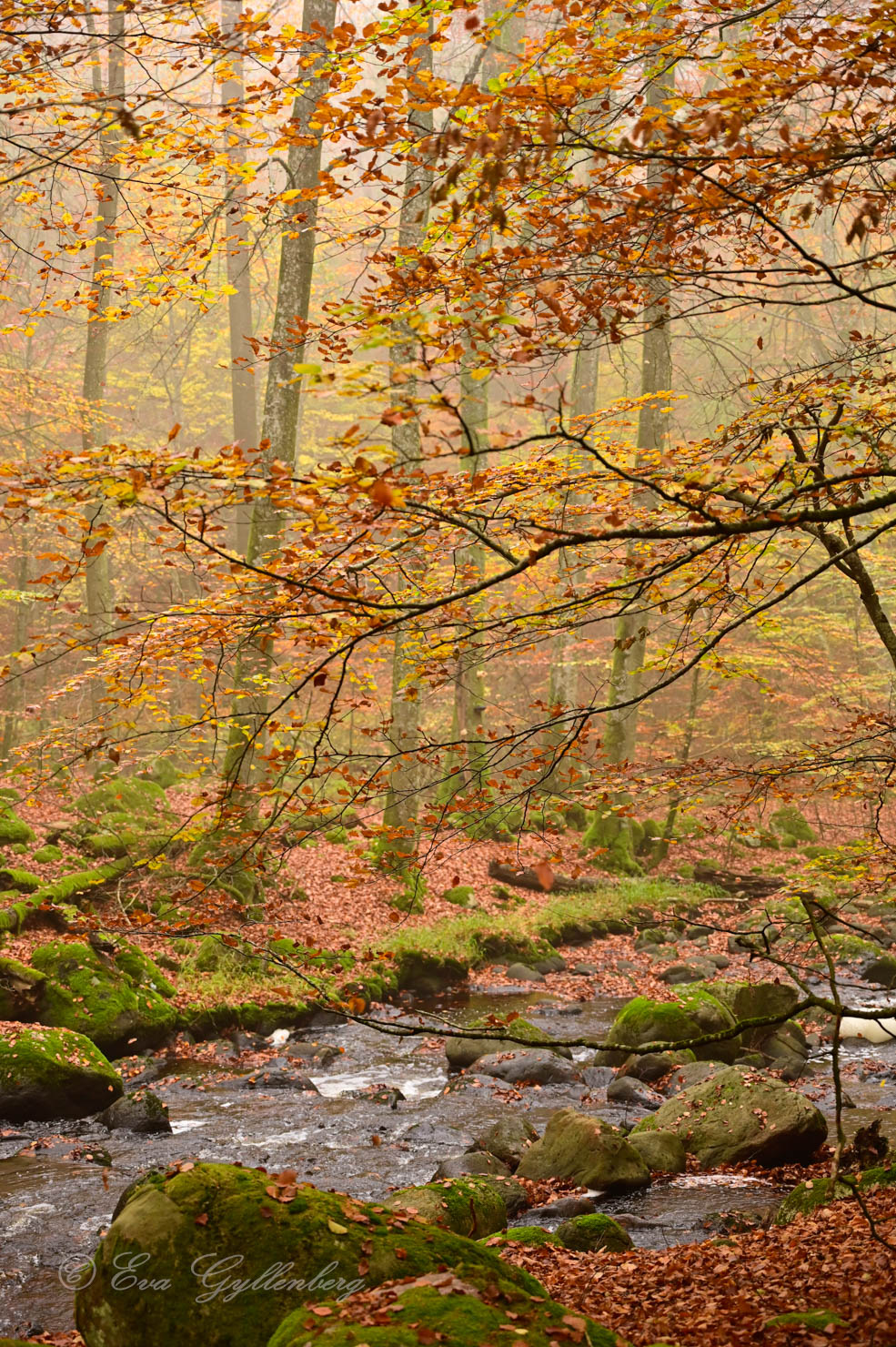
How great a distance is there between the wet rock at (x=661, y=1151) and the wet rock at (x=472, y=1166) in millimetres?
978

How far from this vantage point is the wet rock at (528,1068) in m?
9.16

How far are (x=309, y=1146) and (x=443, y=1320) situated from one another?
16.2 ft

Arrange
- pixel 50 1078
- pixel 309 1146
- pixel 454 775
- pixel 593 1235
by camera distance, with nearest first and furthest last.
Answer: pixel 454 775
pixel 593 1235
pixel 309 1146
pixel 50 1078

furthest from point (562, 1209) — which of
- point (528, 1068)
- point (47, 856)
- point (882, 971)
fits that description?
point (882, 971)

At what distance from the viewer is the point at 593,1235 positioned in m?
5.46

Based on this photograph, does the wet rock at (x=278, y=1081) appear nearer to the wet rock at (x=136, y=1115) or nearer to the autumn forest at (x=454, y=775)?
the autumn forest at (x=454, y=775)

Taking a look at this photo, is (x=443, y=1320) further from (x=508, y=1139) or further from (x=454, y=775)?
(x=508, y=1139)

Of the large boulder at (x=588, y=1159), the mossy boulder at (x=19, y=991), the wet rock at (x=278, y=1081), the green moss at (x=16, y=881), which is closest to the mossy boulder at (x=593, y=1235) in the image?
the large boulder at (x=588, y=1159)

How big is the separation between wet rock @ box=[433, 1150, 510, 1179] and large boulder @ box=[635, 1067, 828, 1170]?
Result: 1.48 meters

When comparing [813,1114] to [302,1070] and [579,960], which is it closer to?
[302,1070]

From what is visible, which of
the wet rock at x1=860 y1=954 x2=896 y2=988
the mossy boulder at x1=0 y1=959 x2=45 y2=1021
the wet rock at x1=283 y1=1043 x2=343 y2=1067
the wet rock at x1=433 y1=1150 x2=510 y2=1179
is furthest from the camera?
the wet rock at x1=860 y1=954 x2=896 y2=988

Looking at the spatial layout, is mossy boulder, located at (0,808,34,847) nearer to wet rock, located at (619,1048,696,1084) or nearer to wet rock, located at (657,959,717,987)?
wet rock, located at (619,1048,696,1084)

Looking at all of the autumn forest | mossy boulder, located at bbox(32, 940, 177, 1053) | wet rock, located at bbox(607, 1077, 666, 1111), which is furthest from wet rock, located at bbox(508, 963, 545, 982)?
mossy boulder, located at bbox(32, 940, 177, 1053)

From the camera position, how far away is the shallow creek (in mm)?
5613
